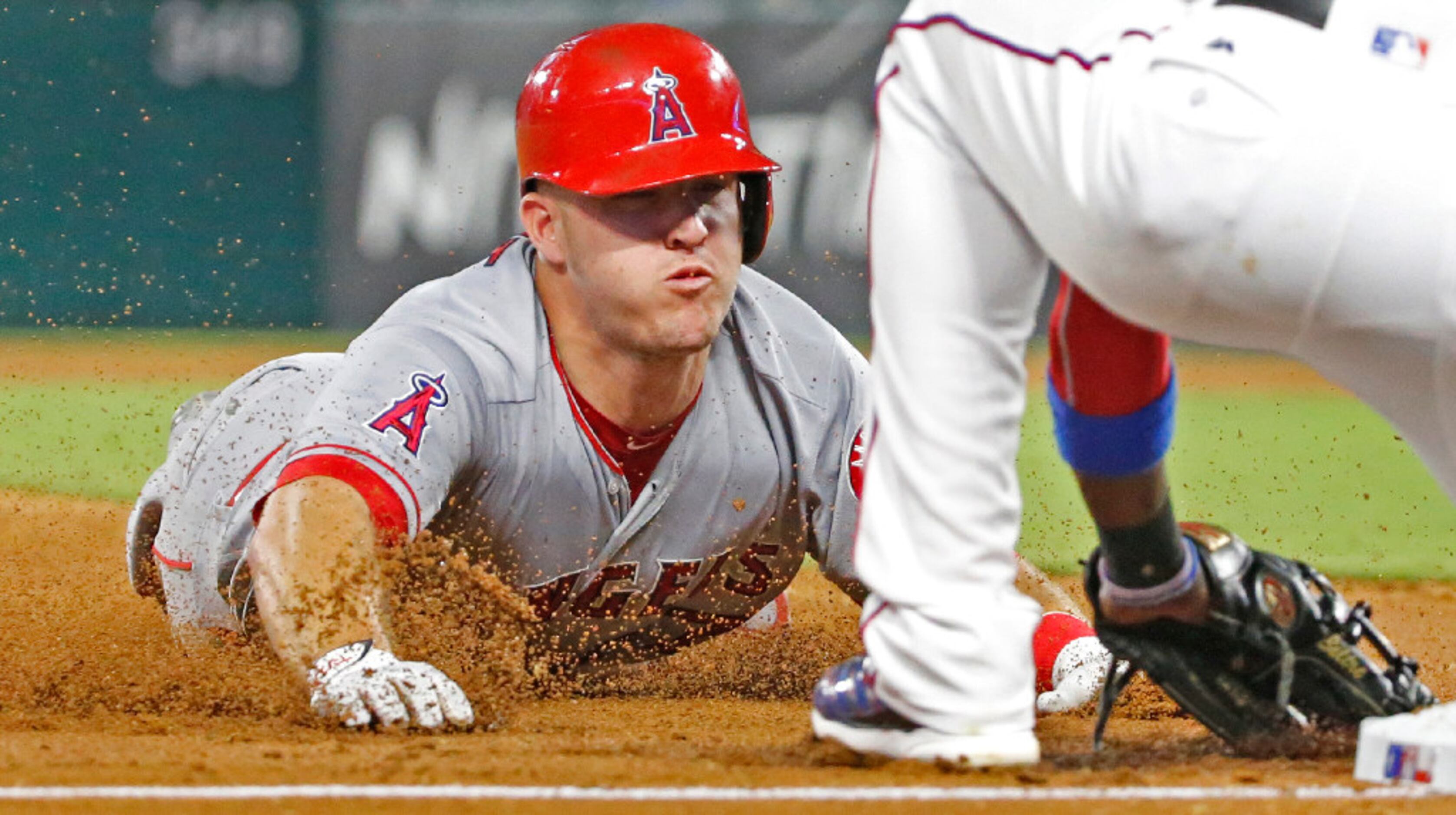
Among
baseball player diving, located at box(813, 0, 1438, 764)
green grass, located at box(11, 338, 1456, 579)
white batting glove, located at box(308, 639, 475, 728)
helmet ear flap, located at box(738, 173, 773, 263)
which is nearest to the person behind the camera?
baseball player diving, located at box(813, 0, 1438, 764)

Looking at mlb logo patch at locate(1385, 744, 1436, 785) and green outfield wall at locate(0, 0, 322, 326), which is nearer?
mlb logo patch at locate(1385, 744, 1436, 785)

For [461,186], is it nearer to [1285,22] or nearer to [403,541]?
[403,541]

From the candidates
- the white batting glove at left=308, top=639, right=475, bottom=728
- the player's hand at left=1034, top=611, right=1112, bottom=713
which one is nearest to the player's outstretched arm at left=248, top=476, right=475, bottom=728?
the white batting glove at left=308, top=639, right=475, bottom=728

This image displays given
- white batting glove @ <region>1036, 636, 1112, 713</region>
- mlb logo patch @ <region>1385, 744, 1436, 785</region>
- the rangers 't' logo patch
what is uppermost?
mlb logo patch @ <region>1385, 744, 1436, 785</region>

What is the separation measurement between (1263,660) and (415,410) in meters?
1.27

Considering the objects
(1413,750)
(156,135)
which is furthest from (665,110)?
(156,135)

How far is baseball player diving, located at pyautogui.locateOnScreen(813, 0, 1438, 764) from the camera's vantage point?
145 centimetres

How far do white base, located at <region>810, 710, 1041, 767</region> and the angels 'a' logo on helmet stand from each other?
1254 millimetres

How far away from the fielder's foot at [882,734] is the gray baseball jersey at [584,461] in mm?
946

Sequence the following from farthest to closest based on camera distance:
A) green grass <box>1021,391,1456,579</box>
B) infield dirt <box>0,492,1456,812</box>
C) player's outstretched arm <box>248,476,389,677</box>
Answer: green grass <box>1021,391,1456,579</box>, player's outstretched arm <box>248,476,389,677</box>, infield dirt <box>0,492,1456,812</box>

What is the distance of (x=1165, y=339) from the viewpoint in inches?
74.8

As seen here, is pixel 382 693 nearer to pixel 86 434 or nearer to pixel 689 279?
pixel 689 279

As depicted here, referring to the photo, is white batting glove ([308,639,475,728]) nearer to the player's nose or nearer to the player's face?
the player's face

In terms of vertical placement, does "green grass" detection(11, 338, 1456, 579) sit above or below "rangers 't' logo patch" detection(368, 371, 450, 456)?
below
